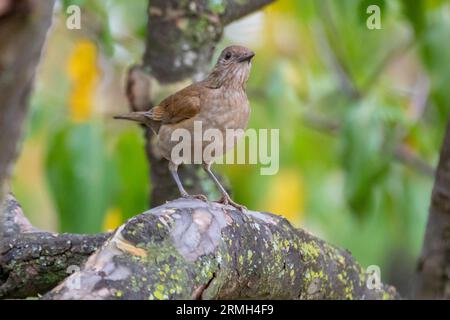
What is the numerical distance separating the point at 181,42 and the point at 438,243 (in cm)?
151

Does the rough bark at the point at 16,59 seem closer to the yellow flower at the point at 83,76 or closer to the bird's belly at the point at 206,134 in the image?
the bird's belly at the point at 206,134

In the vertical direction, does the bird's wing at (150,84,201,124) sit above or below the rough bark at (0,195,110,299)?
above

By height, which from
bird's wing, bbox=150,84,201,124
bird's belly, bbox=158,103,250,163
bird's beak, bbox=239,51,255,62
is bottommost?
bird's belly, bbox=158,103,250,163

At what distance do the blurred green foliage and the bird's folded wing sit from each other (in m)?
0.38

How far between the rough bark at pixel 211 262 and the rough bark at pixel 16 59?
693 millimetres

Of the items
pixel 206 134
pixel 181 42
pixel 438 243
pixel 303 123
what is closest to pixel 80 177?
pixel 206 134

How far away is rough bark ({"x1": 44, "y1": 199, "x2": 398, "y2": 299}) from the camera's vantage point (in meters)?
2.12

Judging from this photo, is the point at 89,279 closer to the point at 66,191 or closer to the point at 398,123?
the point at 66,191

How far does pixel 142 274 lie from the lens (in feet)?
7.08

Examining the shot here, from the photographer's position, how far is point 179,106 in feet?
13.2

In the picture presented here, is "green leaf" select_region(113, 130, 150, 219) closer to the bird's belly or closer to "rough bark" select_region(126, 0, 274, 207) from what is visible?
"rough bark" select_region(126, 0, 274, 207)

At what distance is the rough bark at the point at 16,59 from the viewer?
1.32 metres

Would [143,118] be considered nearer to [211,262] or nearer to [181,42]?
[181,42]

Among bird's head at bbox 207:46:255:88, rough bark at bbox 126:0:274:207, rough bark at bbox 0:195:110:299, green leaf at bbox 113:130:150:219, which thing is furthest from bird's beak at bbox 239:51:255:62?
rough bark at bbox 0:195:110:299
